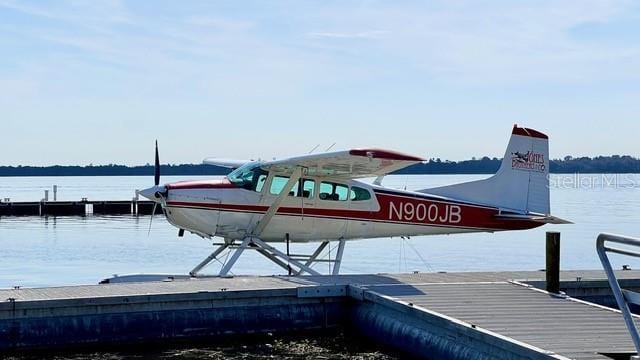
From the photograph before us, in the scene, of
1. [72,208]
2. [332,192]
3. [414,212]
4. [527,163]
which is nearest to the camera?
[332,192]

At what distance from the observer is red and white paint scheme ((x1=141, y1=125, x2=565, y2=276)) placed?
1312 centimetres

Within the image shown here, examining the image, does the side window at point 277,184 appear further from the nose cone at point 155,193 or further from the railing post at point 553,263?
the railing post at point 553,263

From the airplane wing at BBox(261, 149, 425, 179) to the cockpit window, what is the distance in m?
0.14

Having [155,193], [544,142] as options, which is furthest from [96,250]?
[544,142]

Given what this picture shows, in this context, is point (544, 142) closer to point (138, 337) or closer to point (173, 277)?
point (173, 277)

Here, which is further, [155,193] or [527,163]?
[527,163]

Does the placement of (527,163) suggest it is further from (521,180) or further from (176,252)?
(176,252)

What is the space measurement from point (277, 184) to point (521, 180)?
4211 millimetres

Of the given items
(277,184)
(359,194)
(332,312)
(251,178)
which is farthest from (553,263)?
(251,178)

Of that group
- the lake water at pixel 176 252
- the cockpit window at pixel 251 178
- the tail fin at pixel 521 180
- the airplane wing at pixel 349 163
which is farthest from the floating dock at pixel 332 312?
the lake water at pixel 176 252

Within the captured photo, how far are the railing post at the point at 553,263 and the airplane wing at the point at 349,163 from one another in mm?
2105

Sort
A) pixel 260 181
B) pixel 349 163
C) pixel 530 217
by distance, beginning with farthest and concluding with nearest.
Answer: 1. pixel 530 217
2. pixel 260 181
3. pixel 349 163

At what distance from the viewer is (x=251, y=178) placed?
13.4 meters

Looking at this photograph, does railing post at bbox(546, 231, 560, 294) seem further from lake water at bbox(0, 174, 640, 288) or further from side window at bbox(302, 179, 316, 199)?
lake water at bbox(0, 174, 640, 288)
